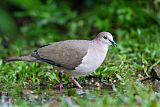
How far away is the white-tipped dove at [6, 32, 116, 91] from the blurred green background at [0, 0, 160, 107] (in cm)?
41

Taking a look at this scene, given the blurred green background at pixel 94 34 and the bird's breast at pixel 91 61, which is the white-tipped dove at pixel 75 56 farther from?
the blurred green background at pixel 94 34

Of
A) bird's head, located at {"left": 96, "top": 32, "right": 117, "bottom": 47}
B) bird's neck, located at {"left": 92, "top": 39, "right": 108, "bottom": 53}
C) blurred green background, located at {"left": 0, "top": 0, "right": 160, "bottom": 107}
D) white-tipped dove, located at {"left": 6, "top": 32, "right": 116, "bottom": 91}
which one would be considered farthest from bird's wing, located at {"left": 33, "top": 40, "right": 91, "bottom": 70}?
blurred green background, located at {"left": 0, "top": 0, "right": 160, "bottom": 107}

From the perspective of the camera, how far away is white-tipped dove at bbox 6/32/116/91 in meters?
7.72

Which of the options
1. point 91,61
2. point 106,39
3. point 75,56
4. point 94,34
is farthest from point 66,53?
point 94,34

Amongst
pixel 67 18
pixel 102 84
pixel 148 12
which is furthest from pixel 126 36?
pixel 102 84

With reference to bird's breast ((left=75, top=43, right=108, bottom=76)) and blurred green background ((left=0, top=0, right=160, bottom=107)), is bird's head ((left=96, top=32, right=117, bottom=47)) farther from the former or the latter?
blurred green background ((left=0, top=0, right=160, bottom=107))

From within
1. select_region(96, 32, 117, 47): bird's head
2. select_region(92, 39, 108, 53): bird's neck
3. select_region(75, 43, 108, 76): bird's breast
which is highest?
select_region(96, 32, 117, 47): bird's head

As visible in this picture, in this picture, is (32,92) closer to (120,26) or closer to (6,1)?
(120,26)

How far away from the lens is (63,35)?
12.5 m

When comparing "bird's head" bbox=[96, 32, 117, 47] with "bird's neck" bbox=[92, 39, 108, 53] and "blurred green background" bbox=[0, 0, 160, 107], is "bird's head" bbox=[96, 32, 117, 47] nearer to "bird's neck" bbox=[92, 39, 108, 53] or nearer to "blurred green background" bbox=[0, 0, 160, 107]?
"bird's neck" bbox=[92, 39, 108, 53]

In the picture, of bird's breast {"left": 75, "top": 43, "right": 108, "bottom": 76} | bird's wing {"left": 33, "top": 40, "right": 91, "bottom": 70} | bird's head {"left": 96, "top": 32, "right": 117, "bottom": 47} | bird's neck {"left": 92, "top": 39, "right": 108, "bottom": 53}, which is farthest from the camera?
bird's head {"left": 96, "top": 32, "right": 117, "bottom": 47}

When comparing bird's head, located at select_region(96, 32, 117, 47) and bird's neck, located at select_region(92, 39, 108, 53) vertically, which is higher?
bird's head, located at select_region(96, 32, 117, 47)

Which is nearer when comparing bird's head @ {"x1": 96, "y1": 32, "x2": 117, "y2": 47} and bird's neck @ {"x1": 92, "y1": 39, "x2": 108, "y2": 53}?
bird's neck @ {"x1": 92, "y1": 39, "x2": 108, "y2": 53}

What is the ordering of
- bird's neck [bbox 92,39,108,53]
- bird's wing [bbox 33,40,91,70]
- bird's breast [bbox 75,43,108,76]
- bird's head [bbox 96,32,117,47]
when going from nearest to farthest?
bird's breast [bbox 75,43,108,76] < bird's wing [bbox 33,40,91,70] < bird's neck [bbox 92,39,108,53] < bird's head [bbox 96,32,117,47]
